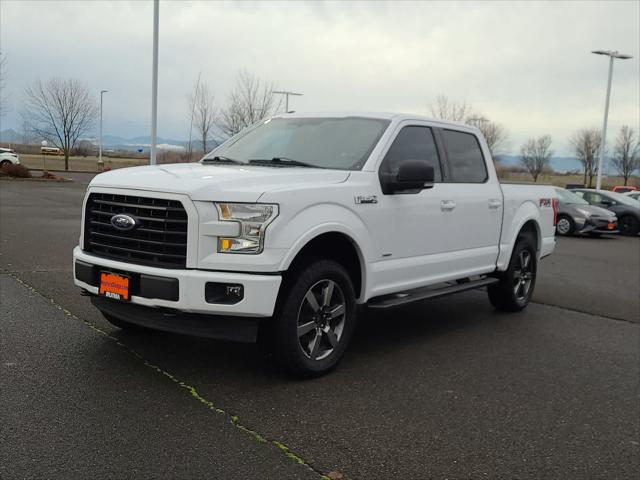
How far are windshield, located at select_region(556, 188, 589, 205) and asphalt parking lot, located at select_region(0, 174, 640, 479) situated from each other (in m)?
13.6

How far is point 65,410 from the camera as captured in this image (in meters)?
3.93

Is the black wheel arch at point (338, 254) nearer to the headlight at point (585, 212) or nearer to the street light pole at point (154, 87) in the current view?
the headlight at point (585, 212)

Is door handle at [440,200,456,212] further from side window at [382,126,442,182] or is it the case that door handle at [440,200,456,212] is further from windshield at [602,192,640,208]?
windshield at [602,192,640,208]

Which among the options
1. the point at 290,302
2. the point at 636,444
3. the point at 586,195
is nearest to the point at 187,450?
the point at 290,302

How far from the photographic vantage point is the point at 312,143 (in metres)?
5.74

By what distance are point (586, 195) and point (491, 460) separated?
2035cm

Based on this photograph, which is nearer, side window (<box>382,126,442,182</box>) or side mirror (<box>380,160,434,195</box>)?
side mirror (<box>380,160,434,195</box>)

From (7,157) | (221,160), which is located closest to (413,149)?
(221,160)

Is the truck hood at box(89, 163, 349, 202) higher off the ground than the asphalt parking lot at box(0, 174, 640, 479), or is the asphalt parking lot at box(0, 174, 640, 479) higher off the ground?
the truck hood at box(89, 163, 349, 202)

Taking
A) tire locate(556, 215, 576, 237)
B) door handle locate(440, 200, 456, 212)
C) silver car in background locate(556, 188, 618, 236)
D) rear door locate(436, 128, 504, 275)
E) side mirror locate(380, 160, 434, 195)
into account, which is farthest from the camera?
tire locate(556, 215, 576, 237)

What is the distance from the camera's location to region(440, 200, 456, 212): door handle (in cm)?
601

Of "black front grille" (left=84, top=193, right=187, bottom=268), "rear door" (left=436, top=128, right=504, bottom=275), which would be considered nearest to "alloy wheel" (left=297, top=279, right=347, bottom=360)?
"black front grille" (left=84, top=193, right=187, bottom=268)

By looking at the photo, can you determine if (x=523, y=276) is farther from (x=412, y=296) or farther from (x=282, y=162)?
(x=282, y=162)

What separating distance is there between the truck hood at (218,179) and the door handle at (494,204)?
7.48 feet
